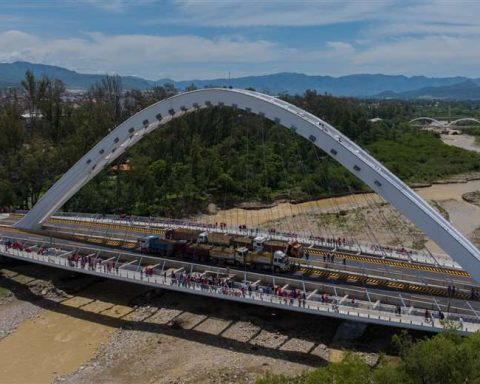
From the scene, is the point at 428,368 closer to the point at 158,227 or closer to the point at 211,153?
the point at 158,227

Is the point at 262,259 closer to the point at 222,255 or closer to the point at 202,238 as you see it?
the point at 222,255

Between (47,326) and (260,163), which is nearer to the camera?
(47,326)

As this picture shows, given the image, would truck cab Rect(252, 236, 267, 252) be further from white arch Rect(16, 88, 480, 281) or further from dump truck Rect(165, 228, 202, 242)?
white arch Rect(16, 88, 480, 281)

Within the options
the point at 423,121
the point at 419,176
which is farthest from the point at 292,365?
the point at 423,121

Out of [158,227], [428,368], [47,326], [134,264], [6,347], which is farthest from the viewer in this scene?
[158,227]

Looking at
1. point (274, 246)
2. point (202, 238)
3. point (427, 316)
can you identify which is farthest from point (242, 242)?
point (427, 316)

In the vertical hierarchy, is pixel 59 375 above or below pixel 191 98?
below

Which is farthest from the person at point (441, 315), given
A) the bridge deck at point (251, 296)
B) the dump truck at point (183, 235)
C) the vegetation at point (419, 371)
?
the dump truck at point (183, 235)

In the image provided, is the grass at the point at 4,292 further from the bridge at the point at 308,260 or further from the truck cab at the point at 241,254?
the truck cab at the point at 241,254
